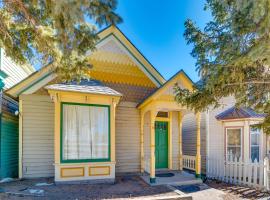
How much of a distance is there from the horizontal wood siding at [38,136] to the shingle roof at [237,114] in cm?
822

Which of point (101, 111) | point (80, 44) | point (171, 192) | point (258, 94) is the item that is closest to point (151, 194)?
point (171, 192)

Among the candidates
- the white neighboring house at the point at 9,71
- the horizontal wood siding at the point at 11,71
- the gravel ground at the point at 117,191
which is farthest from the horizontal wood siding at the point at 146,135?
the horizontal wood siding at the point at 11,71

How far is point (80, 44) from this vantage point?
5.77 m

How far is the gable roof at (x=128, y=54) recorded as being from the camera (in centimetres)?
887

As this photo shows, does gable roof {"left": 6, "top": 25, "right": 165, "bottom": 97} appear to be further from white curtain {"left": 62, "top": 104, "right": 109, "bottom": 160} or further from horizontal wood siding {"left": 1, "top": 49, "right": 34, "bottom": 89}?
white curtain {"left": 62, "top": 104, "right": 109, "bottom": 160}

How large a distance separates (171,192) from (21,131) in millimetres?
6083

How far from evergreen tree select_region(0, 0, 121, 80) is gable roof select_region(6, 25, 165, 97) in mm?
2890

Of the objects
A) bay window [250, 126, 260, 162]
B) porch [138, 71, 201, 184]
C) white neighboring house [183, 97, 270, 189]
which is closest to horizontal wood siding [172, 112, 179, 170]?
porch [138, 71, 201, 184]

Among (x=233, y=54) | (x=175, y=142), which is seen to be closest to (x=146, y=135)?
(x=175, y=142)

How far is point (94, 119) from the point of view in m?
8.96

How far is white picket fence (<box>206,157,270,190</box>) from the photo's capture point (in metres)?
8.70

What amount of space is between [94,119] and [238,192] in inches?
241

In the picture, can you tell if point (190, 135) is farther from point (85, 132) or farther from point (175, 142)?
point (85, 132)

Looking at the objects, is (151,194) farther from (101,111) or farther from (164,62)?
(164,62)
